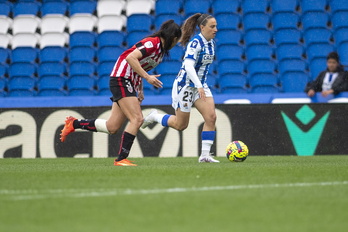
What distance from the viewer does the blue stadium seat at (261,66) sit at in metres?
13.4

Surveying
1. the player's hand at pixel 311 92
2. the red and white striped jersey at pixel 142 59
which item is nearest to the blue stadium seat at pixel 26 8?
the player's hand at pixel 311 92

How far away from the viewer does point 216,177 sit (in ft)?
20.1

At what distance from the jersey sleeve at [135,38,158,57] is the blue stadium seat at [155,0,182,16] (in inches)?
277

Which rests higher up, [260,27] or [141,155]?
[260,27]

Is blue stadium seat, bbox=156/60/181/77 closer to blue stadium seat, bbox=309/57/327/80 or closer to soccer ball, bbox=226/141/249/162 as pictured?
blue stadium seat, bbox=309/57/327/80

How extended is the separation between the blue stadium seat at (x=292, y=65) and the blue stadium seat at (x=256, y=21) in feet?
4.05

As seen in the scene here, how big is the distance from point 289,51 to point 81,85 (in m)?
4.39

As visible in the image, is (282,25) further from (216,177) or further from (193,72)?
(216,177)

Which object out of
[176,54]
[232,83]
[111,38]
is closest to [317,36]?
[232,83]

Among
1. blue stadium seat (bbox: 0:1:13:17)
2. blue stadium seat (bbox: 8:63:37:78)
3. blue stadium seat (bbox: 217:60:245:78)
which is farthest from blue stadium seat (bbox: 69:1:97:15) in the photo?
blue stadium seat (bbox: 217:60:245:78)

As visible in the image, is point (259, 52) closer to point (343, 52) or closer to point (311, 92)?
point (343, 52)

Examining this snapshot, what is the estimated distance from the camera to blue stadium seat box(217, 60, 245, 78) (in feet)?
44.5

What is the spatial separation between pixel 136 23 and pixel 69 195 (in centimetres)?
1058

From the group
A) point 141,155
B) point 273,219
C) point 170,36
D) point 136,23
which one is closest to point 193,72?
point 170,36
